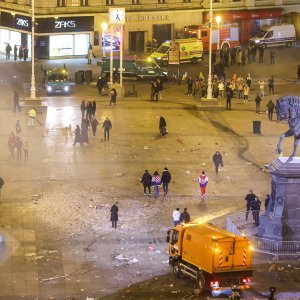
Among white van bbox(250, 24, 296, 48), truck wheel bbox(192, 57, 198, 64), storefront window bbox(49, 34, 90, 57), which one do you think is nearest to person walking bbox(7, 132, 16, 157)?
truck wheel bbox(192, 57, 198, 64)

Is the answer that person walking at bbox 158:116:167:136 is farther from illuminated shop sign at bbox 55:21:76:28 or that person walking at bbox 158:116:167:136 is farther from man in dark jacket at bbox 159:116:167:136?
illuminated shop sign at bbox 55:21:76:28

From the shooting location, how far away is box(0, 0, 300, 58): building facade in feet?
278

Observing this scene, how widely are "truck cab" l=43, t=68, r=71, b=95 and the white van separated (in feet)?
63.1

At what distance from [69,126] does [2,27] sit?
2555 centimetres

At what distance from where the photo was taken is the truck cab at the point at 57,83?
233ft

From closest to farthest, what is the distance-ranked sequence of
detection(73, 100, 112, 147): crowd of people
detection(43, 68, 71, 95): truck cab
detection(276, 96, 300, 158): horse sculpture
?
detection(276, 96, 300, 158): horse sculpture → detection(73, 100, 112, 147): crowd of people → detection(43, 68, 71, 95): truck cab

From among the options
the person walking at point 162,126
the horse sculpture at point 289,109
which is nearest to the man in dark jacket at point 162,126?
the person walking at point 162,126

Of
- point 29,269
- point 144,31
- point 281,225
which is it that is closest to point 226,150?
point 281,225

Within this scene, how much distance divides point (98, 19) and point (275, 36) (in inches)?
515

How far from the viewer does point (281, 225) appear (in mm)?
41375

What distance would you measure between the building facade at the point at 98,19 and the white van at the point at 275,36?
297 cm

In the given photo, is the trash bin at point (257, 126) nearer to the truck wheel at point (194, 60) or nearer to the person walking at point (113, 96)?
the person walking at point (113, 96)

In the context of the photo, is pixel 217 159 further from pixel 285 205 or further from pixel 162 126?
pixel 285 205

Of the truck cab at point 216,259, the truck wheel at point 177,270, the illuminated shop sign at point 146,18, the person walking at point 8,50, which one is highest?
the illuminated shop sign at point 146,18
